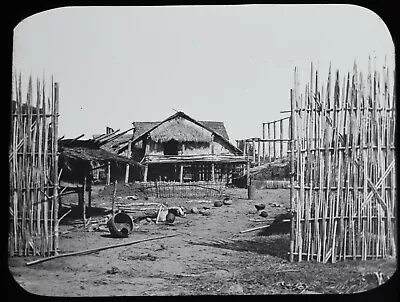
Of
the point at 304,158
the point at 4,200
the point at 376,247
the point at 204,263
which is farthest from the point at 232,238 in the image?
the point at 4,200

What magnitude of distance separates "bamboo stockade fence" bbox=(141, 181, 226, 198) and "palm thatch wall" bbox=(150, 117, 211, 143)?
248 mm

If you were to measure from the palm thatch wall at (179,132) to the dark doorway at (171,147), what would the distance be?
3 cm

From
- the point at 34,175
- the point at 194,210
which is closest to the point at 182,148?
the point at 194,210

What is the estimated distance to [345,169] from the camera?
2791mm

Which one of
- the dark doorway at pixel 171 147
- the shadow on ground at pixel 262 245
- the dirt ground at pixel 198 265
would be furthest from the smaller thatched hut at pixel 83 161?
the shadow on ground at pixel 262 245

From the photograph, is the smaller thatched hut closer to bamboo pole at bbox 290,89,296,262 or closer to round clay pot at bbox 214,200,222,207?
round clay pot at bbox 214,200,222,207

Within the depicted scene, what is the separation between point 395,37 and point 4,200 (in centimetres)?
234

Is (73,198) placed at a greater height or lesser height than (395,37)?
lesser

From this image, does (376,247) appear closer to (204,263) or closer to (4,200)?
(204,263)

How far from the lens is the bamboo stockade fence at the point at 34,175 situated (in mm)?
2736

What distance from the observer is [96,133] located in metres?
2.74

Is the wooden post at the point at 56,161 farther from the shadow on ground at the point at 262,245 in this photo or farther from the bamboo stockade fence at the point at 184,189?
the shadow on ground at the point at 262,245

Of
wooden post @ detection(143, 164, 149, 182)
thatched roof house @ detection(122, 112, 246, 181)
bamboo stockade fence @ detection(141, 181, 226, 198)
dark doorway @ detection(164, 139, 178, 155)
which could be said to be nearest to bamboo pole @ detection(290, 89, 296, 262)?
thatched roof house @ detection(122, 112, 246, 181)
